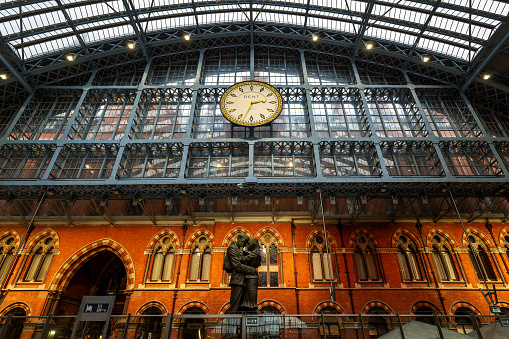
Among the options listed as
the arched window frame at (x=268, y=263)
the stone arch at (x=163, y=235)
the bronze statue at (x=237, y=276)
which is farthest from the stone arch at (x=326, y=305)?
the stone arch at (x=163, y=235)

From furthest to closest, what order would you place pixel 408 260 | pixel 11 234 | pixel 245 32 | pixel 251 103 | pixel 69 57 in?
pixel 245 32, pixel 69 57, pixel 251 103, pixel 11 234, pixel 408 260

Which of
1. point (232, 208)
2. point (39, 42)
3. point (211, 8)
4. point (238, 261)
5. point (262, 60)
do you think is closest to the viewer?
point (238, 261)

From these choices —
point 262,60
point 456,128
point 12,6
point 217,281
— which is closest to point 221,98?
point 262,60

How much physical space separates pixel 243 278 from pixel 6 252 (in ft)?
69.3

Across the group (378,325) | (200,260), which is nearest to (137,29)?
(200,260)

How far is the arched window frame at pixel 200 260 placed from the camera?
69.8ft

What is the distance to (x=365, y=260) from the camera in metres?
21.9

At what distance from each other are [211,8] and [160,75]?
784cm

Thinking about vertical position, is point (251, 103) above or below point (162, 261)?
above

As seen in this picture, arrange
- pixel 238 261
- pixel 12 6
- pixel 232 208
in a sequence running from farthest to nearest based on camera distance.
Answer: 1. pixel 232 208
2. pixel 12 6
3. pixel 238 261

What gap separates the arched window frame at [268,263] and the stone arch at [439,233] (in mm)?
11786

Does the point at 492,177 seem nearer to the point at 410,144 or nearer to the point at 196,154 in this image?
the point at 410,144

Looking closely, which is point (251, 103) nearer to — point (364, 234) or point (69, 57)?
point (364, 234)

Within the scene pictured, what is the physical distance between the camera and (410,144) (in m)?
22.5
